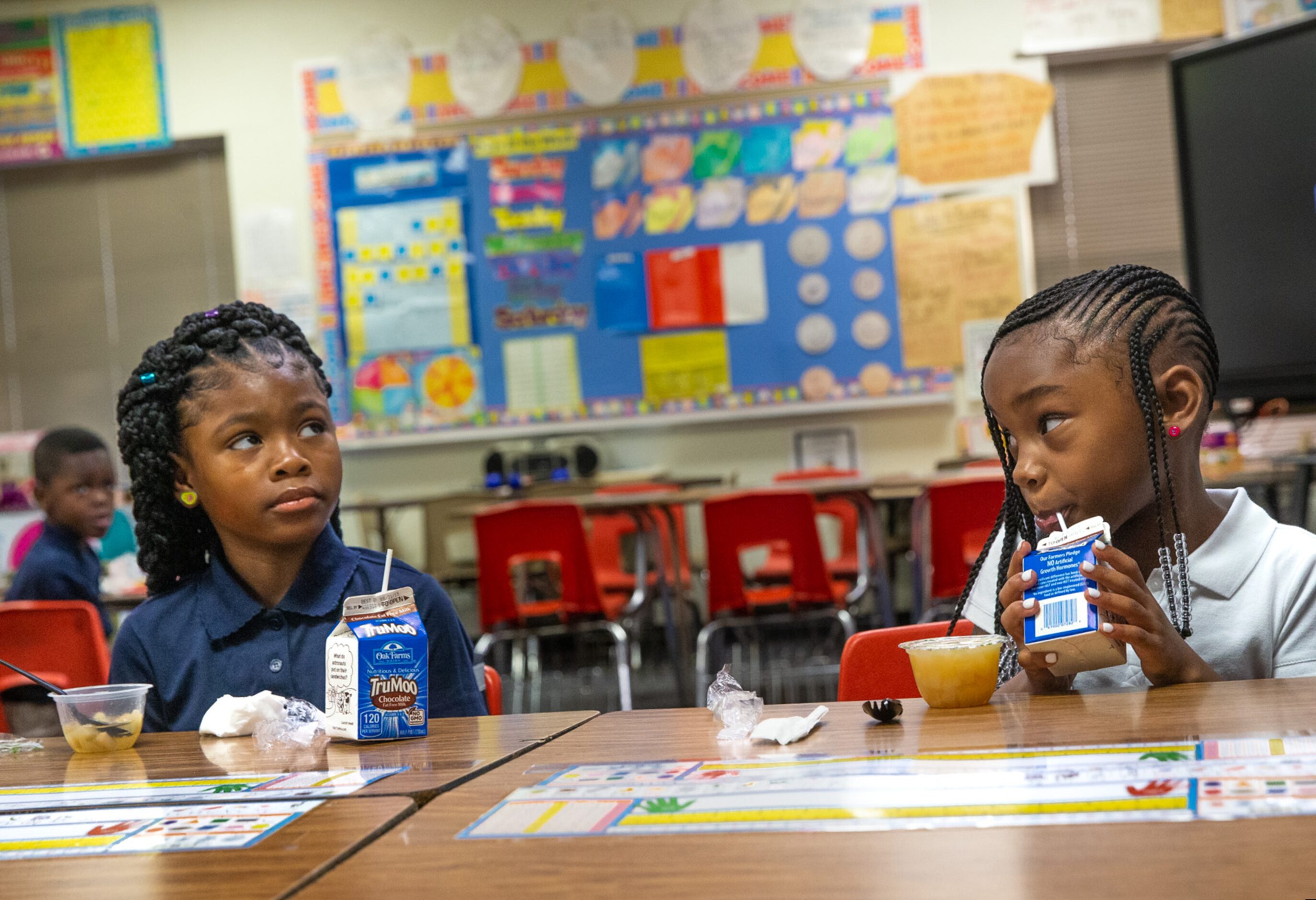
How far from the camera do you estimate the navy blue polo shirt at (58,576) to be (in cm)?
304

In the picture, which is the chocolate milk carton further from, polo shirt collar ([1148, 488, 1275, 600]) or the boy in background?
the boy in background

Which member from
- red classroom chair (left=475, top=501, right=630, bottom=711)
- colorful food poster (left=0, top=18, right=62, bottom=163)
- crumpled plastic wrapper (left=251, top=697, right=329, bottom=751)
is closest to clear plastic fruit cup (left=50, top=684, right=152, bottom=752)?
crumpled plastic wrapper (left=251, top=697, right=329, bottom=751)

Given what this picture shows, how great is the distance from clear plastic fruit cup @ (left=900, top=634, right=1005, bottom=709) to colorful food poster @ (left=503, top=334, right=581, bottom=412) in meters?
5.09

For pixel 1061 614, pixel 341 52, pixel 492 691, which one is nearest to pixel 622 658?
pixel 492 691

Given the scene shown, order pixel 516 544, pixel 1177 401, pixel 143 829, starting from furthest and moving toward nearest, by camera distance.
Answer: pixel 516 544 → pixel 1177 401 → pixel 143 829

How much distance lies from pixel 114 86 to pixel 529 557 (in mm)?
4154

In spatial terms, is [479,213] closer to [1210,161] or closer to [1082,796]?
[1210,161]

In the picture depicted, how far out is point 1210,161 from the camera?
3203 millimetres

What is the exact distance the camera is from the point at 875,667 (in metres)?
1.41

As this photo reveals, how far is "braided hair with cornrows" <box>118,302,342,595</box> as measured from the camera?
5.23 ft

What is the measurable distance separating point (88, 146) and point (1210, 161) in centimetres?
562

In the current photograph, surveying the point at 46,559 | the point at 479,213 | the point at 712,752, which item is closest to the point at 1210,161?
the point at 712,752

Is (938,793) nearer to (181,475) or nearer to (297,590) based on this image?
(297,590)

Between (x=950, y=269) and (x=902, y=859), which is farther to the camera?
(x=950, y=269)
